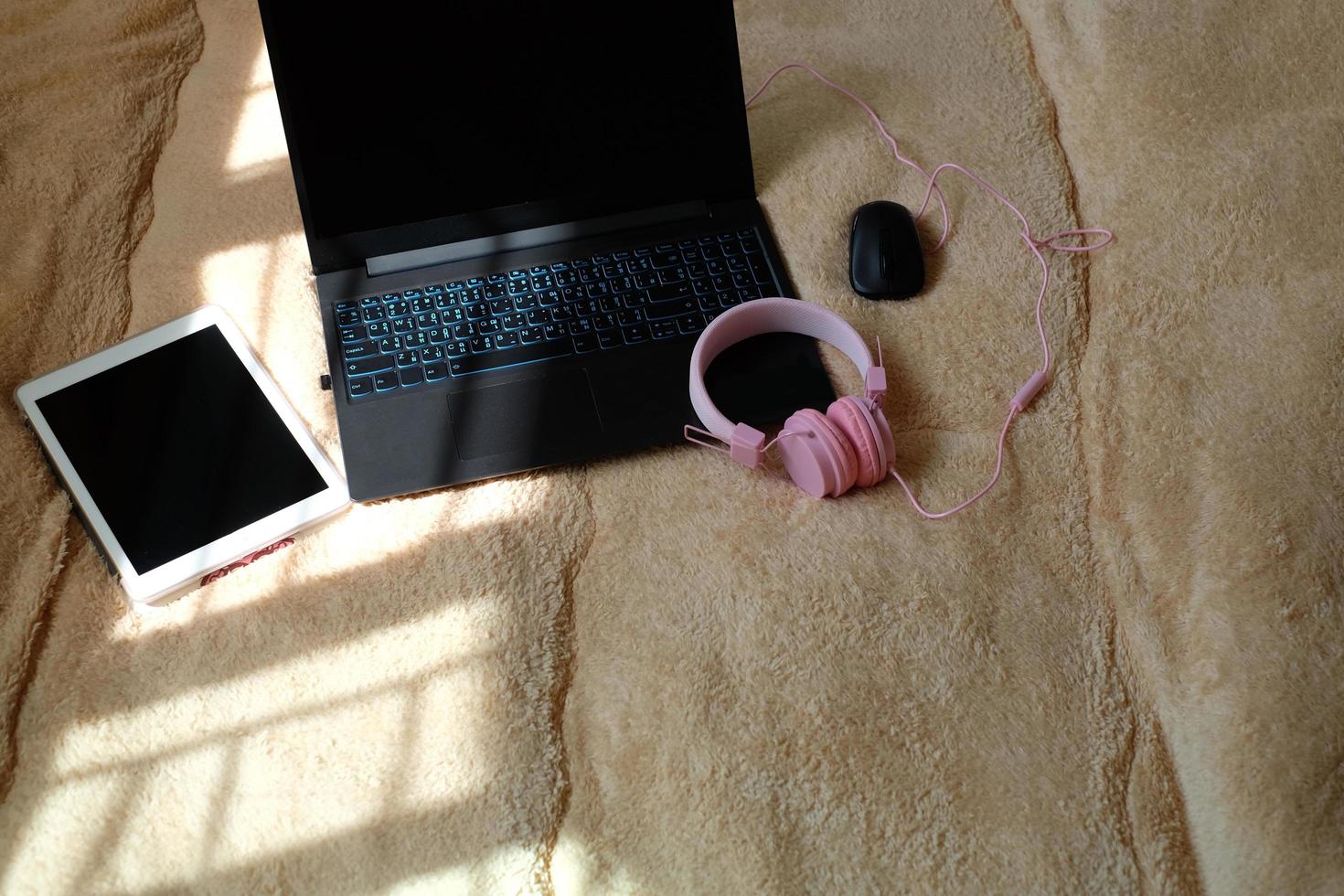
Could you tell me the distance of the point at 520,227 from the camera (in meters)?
0.92

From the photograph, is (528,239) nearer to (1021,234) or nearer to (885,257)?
(885,257)

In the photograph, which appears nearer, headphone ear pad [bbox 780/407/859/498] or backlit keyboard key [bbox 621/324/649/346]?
headphone ear pad [bbox 780/407/859/498]

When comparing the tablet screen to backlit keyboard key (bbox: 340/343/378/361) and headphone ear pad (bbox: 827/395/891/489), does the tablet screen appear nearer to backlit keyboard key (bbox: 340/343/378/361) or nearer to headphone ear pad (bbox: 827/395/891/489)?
backlit keyboard key (bbox: 340/343/378/361)

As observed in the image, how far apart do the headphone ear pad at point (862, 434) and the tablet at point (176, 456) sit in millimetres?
381

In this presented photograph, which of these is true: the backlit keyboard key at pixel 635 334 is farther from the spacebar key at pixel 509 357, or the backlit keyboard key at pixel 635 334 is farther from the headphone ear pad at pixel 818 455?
the headphone ear pad at pixel 818 455

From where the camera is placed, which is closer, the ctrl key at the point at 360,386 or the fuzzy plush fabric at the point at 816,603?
the fuzzy plush fabric at the point at 816,603

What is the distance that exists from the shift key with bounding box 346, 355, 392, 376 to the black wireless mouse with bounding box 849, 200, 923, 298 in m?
0.40

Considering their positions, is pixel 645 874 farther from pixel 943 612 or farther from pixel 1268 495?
pixel 1268 495

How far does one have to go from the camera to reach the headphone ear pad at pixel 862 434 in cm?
77

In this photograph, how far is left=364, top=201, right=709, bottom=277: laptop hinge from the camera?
906mm

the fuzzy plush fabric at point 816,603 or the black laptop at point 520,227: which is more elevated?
the black laptop at point 520,227

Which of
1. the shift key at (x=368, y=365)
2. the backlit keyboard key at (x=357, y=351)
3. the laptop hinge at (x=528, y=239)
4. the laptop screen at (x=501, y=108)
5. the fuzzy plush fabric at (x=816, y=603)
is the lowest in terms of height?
the fuzzy plush fabric at (x=816, y=603)

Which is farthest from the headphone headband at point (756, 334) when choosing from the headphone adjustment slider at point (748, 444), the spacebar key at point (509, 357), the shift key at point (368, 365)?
the shift key at point (368, 365)

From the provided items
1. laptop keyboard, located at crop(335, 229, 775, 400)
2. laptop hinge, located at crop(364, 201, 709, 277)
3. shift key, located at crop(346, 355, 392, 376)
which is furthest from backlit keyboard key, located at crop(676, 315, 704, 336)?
shift key, located at crop(346, 355, 392, 376)
